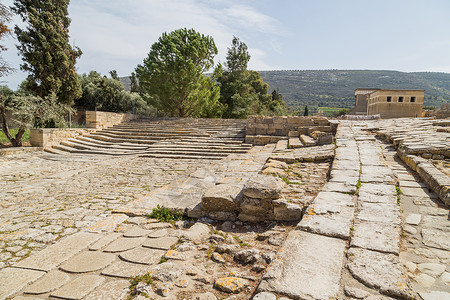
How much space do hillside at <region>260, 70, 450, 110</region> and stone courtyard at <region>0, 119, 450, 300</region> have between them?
6890cm

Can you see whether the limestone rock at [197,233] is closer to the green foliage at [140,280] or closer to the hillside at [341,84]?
the green foliage at [140,280]

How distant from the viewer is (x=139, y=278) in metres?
1.93

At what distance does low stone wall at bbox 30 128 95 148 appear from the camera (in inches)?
391

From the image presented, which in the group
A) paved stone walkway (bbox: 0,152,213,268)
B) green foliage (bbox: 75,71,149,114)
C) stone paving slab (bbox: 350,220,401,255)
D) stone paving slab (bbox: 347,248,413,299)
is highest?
green foliage (bbox: 75,71,149,114)

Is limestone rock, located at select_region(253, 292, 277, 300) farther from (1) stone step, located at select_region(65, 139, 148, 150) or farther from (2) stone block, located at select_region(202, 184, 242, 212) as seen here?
(1) stone step, located at select_region(65, 139, 148, 150)

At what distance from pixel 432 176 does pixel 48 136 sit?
12.3m

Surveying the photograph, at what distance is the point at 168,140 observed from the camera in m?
11.0

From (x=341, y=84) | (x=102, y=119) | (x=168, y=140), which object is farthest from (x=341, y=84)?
(x=168, y=140)

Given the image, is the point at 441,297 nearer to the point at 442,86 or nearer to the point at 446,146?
the point at 446,146

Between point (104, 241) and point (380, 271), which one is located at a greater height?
point (380, 271)

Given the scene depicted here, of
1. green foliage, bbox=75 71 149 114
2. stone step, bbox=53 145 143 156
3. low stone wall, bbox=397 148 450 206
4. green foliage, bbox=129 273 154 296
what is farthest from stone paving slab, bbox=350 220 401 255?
green foliage, bbox=75 71 149 114

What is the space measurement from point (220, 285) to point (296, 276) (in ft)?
1.85

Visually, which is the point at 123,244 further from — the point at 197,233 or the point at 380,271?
the point at 380,271

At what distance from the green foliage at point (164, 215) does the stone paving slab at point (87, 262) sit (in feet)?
3.07
